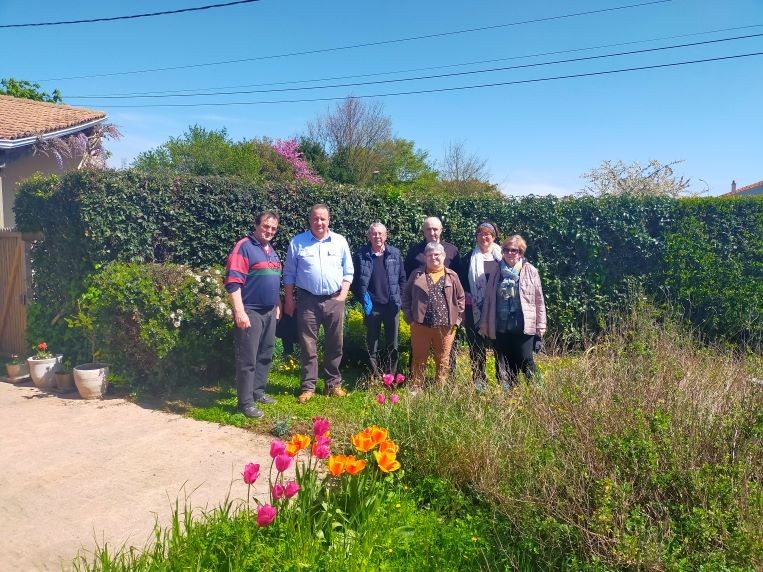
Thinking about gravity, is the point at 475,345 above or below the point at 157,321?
below

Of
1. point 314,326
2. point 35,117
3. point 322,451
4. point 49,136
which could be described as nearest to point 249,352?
point 314,326

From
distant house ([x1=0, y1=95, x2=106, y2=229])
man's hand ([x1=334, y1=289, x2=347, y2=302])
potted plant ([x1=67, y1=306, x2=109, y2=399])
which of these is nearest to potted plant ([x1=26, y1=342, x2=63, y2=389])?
potted plant ([x1=67, y1=306, x2=109, y2=399])

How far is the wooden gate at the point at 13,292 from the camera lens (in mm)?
8141

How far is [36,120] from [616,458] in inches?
644

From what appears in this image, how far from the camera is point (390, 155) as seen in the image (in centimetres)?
3722

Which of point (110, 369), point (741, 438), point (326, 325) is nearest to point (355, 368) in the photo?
point (326, 325)

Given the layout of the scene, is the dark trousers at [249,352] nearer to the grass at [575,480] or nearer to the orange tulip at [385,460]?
the grass at [575,480]

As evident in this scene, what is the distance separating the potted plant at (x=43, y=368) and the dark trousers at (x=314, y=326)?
3118 millimetres

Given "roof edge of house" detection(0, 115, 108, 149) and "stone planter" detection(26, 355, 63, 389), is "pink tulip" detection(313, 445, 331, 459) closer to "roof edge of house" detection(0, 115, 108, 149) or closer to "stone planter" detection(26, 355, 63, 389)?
"stone planter" detection(26, 355, 63, 389)

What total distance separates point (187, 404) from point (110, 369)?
114 cm

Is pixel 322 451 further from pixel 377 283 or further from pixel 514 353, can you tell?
pixel 377 283

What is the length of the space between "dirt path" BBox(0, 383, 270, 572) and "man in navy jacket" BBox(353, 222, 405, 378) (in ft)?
5.96

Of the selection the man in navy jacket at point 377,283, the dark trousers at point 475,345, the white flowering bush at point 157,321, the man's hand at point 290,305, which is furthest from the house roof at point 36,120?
the dark trousers at point 475,345

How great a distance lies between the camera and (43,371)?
6.86 meters
